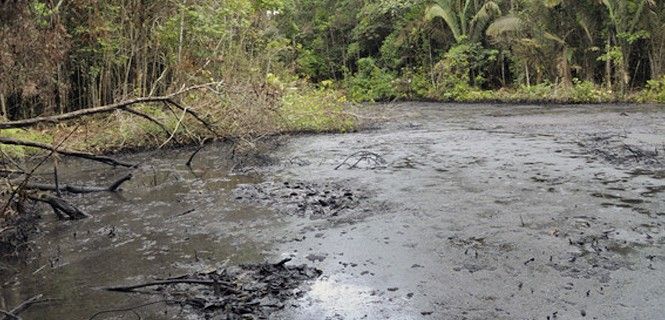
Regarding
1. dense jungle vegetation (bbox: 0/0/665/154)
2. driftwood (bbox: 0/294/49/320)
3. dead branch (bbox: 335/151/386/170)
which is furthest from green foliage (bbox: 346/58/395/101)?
driftwood (bbox: 0/294/49/320)

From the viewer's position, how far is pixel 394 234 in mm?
5875

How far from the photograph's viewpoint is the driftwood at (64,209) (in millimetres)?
6534

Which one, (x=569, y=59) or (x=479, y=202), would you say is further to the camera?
(x=569, y=59)

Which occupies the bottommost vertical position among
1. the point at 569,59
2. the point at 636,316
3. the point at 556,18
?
the point at 636,316

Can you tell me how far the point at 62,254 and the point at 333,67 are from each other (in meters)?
30.5

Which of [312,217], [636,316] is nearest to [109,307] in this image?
[312,217]

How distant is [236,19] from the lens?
601 inches

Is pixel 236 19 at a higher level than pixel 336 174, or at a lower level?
higher

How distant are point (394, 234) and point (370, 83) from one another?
25.2 metres

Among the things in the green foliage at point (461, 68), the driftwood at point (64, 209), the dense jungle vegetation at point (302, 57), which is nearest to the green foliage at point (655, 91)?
the dense jungle vegetation at point (302, 57)

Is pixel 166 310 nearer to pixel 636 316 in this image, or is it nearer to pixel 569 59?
pixel 636 316

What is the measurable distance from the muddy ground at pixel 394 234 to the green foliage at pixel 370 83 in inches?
736

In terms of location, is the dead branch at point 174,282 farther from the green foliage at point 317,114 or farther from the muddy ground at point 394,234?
the green foliage at point 317,114

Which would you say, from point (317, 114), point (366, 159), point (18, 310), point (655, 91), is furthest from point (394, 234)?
point (655, 91)
